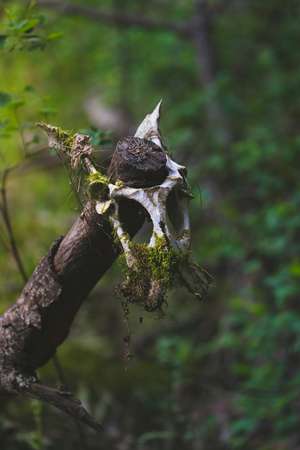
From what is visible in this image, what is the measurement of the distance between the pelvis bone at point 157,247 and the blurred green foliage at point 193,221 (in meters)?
0.26

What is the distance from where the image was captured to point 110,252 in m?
1.72

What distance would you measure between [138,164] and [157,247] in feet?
0.69

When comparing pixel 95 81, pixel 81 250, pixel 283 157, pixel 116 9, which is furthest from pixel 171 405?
pixel 95 81

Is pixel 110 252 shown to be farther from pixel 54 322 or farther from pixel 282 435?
pixel 282 435

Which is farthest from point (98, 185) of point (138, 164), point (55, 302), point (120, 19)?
point (120, 19)

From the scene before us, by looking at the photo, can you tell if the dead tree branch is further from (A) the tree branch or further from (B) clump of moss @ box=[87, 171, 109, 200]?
(A) the tree branch

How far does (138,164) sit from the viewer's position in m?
1.57

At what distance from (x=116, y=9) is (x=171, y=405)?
12.4 feet

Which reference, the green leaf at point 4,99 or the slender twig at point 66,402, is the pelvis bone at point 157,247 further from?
the green leaf at point 4,99

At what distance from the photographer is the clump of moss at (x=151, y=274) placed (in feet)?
5.01

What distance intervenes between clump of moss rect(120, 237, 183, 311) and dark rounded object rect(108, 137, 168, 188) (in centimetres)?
16

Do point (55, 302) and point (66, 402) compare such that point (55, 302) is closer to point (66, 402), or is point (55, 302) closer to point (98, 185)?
point (66, 402)

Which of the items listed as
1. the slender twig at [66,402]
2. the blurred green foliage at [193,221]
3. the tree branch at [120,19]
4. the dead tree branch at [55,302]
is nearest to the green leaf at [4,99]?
the blurred green foliage at [193,221]

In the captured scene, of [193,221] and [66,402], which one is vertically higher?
[193,221]
